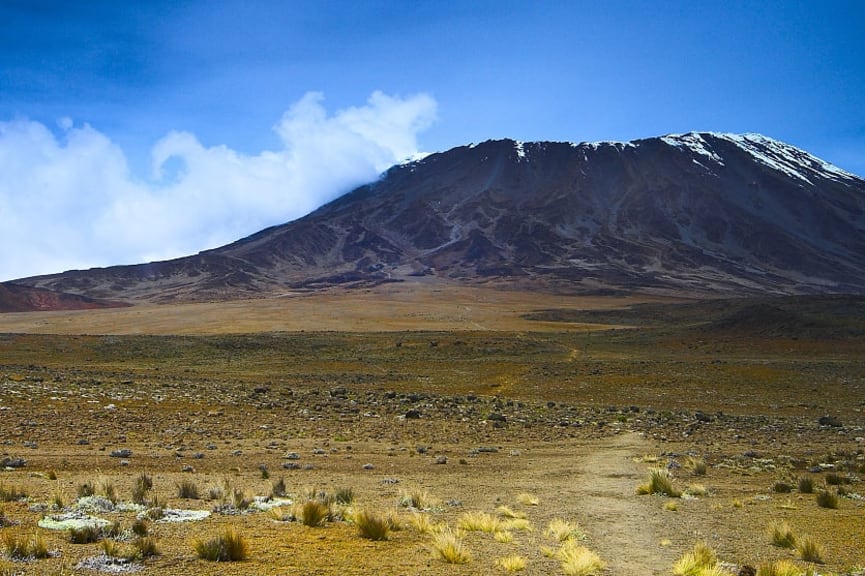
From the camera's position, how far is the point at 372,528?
7980 mm

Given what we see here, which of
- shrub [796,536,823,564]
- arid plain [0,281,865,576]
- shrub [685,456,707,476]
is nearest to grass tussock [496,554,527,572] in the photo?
arid plain [0,281,865,576]

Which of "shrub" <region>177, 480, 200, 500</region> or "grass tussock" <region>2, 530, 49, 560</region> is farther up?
"grass tussock" <region>2, 530, 49, 560</region>

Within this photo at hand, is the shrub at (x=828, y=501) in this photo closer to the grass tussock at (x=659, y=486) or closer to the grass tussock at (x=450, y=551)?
the grass tussock at (x=659, y=486)

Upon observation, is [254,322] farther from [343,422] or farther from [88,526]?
[88,526]

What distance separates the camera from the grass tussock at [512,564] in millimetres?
6984

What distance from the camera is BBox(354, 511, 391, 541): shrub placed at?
7.98m

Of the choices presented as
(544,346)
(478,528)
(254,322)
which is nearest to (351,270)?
(254,322)

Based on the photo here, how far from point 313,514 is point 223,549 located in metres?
1.92

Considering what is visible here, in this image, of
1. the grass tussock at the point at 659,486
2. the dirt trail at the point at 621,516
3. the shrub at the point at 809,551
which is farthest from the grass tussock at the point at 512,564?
the grass tussock at the point at 659,486

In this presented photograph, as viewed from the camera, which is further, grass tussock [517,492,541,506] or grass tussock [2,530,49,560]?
grass tussock [517,492,541,506]

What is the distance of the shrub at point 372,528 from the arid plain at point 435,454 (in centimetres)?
14

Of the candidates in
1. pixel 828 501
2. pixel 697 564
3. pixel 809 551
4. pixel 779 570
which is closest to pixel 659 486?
pixel 828 501

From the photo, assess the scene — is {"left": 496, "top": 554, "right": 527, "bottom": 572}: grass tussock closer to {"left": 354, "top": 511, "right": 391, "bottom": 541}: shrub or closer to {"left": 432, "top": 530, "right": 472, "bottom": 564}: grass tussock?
{"left": 432, "top": 530, "right": 472, "bottom": 564}: grass tussock

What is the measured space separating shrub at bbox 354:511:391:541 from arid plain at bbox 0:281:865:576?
0.14m
